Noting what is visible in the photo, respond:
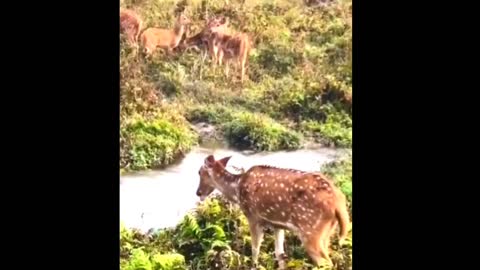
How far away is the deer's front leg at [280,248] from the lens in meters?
2.21

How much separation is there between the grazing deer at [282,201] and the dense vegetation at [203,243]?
0.03m

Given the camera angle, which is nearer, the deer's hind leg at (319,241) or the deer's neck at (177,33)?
the deer's hind leg at (319,241)

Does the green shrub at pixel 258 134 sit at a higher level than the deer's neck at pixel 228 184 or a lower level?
higher

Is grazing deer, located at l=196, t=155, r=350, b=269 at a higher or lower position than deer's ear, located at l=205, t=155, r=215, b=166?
lower

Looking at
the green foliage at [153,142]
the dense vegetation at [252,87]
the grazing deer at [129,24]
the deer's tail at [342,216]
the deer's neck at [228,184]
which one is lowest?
the deer's tail at [342,216]

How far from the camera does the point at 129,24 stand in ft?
7.47

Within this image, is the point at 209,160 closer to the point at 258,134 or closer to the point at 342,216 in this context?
the point at 258,134

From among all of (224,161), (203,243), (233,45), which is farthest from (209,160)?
(233,45)

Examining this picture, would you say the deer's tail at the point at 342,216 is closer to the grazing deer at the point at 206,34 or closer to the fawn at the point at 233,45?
the fawn at the point at 233,45

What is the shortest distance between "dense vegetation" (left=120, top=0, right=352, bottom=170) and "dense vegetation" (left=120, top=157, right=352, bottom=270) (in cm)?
19

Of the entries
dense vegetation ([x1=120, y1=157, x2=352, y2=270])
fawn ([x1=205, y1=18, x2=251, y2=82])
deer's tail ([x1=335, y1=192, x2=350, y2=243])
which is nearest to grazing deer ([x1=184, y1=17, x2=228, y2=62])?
fawn ([x1=205, y1=18, x2=251, y2=82])

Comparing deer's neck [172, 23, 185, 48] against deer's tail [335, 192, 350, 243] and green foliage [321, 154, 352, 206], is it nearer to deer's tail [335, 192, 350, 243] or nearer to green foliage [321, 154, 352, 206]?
green foliage [321, 154, 352, 206]

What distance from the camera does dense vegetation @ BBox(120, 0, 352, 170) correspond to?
7.41ft

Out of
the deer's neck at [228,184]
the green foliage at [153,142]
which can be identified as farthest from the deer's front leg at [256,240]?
the green foliage at [153,142]
